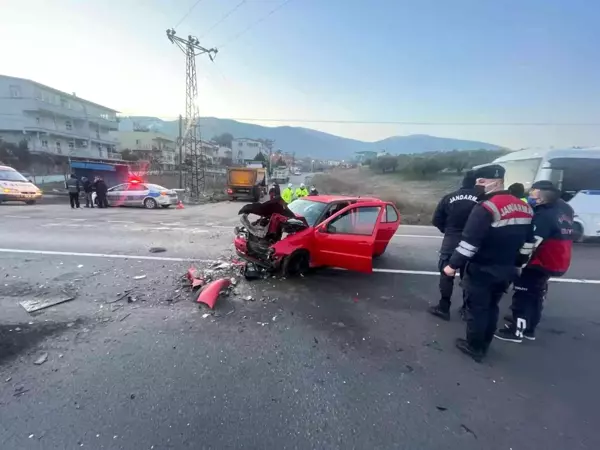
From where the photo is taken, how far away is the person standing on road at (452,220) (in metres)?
3.57

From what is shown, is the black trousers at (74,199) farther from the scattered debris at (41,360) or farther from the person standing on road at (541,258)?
the person standing on road at (541,258)

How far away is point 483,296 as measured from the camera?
2760 mm

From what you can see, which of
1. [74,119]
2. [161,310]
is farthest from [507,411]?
[74,119]

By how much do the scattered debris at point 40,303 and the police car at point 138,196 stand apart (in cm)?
1185

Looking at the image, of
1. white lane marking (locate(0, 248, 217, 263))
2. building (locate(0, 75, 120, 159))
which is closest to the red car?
white lane marking (locate(0, 248, 217, 263))

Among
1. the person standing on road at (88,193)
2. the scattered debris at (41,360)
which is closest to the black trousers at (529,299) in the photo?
the scattered debris at (41,360)

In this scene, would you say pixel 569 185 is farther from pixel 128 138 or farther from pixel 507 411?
pixel 128 138

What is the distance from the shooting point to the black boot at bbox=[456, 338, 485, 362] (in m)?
2.89

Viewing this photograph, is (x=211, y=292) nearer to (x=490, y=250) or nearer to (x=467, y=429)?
(x=467, y=429)

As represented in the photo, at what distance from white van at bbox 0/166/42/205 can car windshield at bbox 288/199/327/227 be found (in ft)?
52.2

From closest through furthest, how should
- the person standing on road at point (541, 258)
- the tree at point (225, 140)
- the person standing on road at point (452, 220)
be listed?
the person standing on road at point (541, 258), the person standing on road at point (452, 220), the tree at point (225, 140)

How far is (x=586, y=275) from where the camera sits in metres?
5.60

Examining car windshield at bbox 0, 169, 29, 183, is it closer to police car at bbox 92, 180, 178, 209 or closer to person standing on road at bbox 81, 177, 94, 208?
person standing on road at bbox 81, 177, 94, 208

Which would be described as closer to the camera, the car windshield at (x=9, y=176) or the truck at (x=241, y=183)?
the car windshield at (x=9, y=176)
